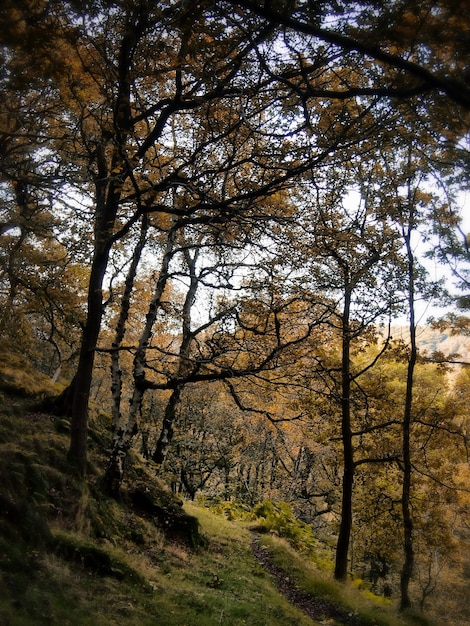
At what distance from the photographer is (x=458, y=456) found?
16078 millimetres

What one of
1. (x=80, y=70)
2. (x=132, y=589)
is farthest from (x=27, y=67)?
(x=132, y=589)

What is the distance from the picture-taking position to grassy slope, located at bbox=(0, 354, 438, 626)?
176 inches

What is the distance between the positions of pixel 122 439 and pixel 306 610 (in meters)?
5.54

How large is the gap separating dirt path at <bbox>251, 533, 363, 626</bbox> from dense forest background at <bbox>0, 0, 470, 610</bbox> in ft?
6.89

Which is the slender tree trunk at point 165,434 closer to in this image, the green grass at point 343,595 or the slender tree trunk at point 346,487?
the green grass at point 343,595

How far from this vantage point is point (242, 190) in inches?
290

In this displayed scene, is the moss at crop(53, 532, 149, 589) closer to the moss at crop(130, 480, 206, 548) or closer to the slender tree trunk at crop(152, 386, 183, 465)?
the moss at crop(130, 480, 206, 548)

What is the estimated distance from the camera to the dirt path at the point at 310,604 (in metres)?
8.59

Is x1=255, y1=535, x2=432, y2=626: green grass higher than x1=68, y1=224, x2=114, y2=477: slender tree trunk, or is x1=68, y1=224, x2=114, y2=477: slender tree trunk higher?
x1=68, y1=224, x2=114, y2=477: slender tree trunk

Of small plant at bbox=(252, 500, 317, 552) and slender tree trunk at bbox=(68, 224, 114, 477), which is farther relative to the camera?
small plant at bbox=(252, 500, 317, 552)

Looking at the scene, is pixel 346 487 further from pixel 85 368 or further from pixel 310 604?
pixel 85 368

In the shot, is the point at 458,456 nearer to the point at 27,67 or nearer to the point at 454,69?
the point at 454,69

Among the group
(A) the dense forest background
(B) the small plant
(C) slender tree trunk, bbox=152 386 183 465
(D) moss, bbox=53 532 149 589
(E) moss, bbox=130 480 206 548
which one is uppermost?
(A) the dense forest background

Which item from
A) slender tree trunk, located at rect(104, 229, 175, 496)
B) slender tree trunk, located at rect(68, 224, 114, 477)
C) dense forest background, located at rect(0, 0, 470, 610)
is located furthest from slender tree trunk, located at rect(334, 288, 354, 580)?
slender tree trunk, located at rect(68, 224, 114, 477)
